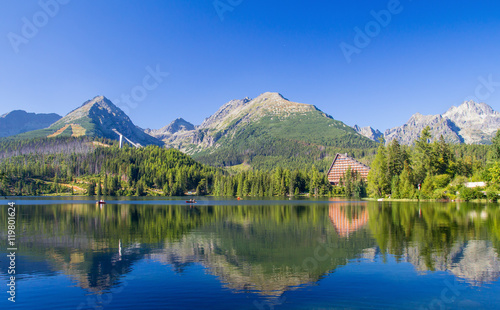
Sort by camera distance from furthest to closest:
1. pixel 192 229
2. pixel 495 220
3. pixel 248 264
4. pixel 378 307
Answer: pixel 495 220 → pixel 192 229 → pixel 248 264 → pixel 378 307

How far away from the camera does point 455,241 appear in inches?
1507

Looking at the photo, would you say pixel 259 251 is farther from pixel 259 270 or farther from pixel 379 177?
pixel 379 177

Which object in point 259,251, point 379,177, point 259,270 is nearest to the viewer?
point 259,270

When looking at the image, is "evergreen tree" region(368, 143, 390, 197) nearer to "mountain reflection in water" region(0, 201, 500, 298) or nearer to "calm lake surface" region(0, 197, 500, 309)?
"mountain reflection in water" region(0, 201, 500, 298)

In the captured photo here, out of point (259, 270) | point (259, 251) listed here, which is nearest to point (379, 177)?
point (259, 251)

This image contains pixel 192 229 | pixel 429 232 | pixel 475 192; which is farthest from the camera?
pixel 475 192

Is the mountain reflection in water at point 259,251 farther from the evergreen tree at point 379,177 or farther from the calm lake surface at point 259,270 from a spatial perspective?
the evergreen tree at point 379,177

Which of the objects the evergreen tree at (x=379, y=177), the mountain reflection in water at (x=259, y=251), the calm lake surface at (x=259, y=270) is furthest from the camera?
the evergreen tree at (x=379, y=177)

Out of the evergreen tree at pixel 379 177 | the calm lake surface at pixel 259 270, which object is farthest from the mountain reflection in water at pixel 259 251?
the evergreen tree at pixel 379 177

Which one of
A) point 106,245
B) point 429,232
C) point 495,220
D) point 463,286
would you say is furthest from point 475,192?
point 106,245

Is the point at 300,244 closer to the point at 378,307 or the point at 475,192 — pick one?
the point at 378,307

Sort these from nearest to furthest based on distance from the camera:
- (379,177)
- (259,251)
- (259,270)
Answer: (259,270) → (259,251) → (379,177)

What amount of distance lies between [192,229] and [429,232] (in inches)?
1297

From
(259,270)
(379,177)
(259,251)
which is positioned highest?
(379,177)
